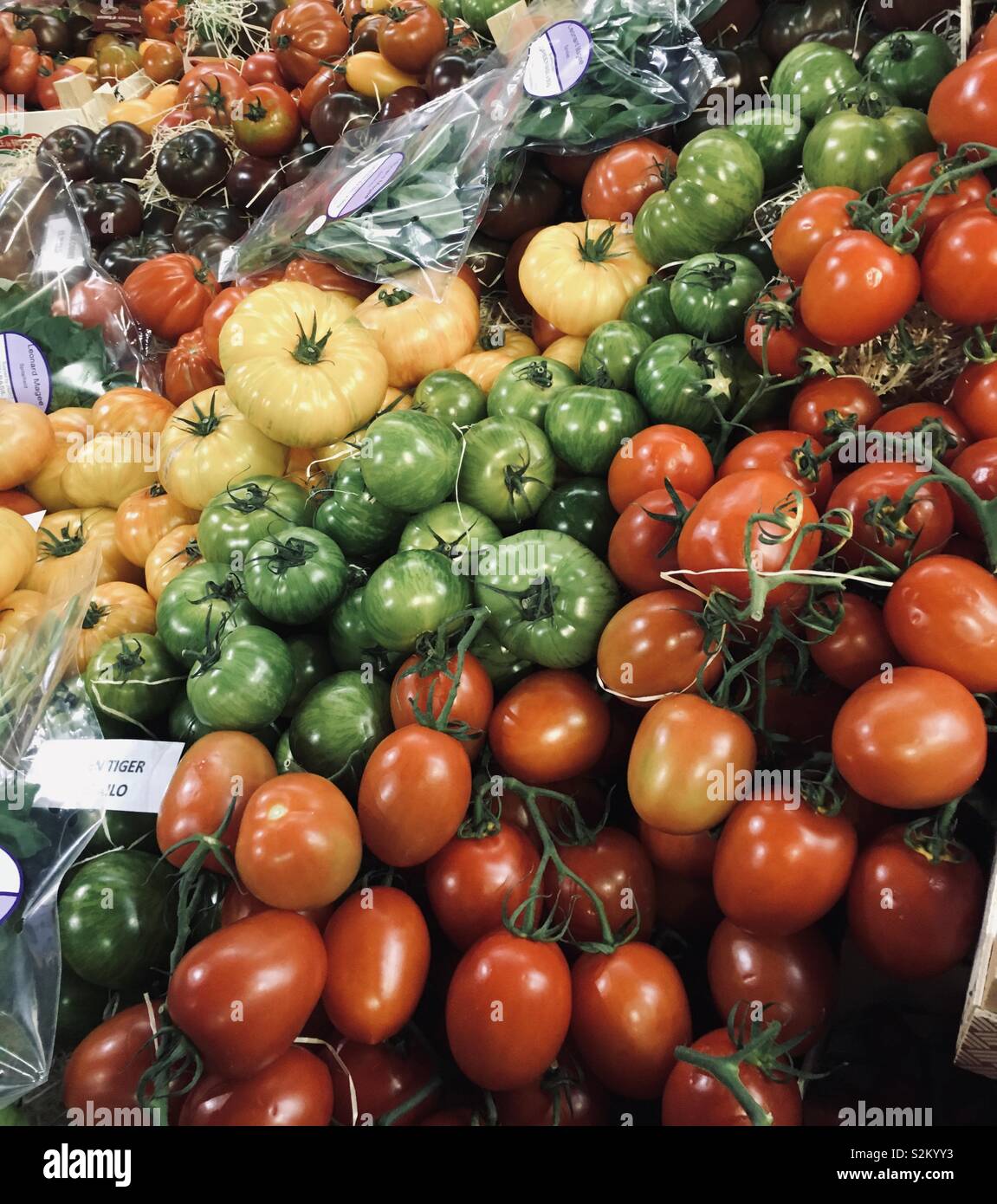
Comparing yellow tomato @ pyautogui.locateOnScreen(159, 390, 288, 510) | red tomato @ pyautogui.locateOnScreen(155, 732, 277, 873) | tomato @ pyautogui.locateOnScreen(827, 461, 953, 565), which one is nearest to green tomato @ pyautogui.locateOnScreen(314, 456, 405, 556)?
yellow tomato @ pyautogui.locateOnScreen(159, 390, 288, 510)

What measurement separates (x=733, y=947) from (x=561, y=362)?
3.93 feet

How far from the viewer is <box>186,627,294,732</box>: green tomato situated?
1404 mm

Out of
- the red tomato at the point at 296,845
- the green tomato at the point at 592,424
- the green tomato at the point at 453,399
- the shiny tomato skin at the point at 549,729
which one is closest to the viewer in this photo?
the red tomato at the point at 296,845

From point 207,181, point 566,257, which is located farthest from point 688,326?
point 207,181

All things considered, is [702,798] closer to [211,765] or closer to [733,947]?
[733,947]

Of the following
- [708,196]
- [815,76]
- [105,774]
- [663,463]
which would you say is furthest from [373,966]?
[815,76]

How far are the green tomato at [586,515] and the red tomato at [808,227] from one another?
49 cm

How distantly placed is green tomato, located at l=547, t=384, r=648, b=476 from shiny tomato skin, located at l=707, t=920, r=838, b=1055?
0.84 metres

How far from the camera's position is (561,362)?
6.15 feet

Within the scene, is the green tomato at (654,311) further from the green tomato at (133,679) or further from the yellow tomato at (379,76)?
the yellow tomato at (379,76)

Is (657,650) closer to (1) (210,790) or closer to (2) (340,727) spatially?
(2) (340,727)

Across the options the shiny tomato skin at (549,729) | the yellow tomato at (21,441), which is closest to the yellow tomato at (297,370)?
the yellow tomato at (21,441)

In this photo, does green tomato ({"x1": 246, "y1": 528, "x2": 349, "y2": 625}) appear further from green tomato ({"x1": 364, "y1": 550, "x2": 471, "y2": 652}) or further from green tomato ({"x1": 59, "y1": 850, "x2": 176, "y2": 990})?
green tomato ({"x1": 59, "y1": 850, "x2": 176, "y2": 990})

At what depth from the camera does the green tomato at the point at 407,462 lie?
1.53 meters
